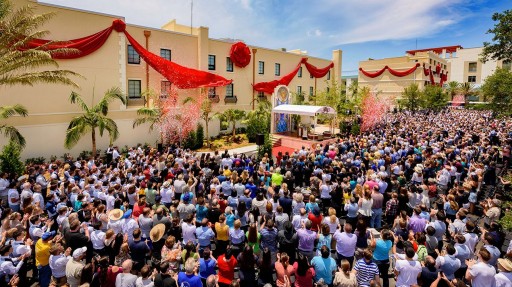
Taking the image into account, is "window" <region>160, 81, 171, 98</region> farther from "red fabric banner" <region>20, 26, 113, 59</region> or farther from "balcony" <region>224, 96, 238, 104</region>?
"balcony" <region>224, 96, 238, 104</region>

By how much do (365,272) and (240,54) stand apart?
25052mm

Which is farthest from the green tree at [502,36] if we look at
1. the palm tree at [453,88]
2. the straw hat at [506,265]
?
the palm tree at [453,88]

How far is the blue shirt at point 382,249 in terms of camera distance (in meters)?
5.97

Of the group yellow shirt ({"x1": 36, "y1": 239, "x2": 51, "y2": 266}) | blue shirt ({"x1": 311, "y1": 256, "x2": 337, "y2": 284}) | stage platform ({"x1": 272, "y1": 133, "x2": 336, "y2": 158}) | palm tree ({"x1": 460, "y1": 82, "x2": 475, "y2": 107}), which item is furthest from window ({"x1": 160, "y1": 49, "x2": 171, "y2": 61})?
palm tree ({"x1": 460, "y1": 82, "x2": 475, "y2": 107})

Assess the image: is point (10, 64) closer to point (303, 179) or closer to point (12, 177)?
point (12, 177)

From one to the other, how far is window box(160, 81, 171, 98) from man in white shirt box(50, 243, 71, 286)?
1746cm

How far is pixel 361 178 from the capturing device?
10.6m

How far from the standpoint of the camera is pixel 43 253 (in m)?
5.70

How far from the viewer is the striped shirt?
17.1ft

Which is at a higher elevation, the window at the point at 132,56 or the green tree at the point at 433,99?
the window at the point at 132,56

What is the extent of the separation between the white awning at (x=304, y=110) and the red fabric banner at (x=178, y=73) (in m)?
5.24

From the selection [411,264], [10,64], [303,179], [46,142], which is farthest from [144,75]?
[411,264]

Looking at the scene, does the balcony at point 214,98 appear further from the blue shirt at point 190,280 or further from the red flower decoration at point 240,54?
the blue shirt at point 190,280

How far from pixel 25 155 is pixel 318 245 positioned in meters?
17.2
